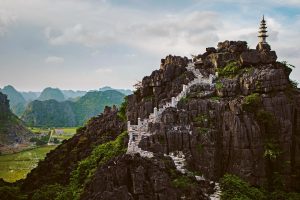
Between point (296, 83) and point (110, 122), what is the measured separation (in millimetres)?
21288

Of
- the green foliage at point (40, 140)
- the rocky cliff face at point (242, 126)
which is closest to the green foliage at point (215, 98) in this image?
the rocky cliff face at point (242, 126)

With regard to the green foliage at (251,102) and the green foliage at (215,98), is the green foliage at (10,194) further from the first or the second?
the green foliage at (251,102)

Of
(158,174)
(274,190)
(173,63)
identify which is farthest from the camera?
(173,63)

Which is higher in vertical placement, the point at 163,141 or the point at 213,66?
the point at 213,66

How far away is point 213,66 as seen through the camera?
162ft

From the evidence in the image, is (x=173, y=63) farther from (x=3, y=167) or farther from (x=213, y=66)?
(x=3, y=167)

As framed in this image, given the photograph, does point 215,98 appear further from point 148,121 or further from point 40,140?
point 40,140

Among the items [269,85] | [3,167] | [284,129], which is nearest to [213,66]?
[269,85]

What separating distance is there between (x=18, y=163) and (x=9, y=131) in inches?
1643

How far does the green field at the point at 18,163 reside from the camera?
3200 inches

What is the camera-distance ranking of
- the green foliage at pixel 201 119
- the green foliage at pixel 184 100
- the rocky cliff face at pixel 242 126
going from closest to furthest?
the rocky cliff face at pixel 242 126
the green foliage at pixel 201 119
the green foliage at pixel 184 100

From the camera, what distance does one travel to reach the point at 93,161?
45.6 meters

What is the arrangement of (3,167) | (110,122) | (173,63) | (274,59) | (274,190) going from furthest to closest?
1. (3,167)
2. (110,122)
3. (173,63)
4. (274,59)
5. (274,190)

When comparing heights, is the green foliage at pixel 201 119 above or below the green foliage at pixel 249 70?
below
